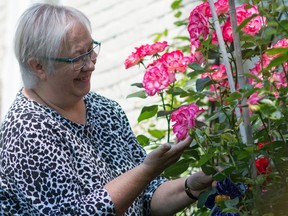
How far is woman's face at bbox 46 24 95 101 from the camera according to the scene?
10.4 feet

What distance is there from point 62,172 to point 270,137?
2.33 ft

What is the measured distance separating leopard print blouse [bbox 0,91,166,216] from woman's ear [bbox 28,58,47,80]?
0.10 metres

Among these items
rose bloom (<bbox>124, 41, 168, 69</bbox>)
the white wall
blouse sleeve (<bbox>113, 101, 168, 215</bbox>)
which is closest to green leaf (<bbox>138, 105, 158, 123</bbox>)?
blouse sleeve (<bbox>113, 101, 168, 215</bbox>)

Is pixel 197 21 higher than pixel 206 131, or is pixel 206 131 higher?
pixel 197 21

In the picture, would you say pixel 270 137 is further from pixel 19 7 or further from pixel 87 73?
pixel 19 7

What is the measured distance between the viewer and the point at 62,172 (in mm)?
3072

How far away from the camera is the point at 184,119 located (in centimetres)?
283

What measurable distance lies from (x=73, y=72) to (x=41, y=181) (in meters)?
0.40

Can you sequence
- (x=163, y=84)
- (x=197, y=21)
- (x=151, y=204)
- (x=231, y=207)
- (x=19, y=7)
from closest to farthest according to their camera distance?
1. (x=231, y=207)
2. (x=197, y=21)
3. (x=163, y=84)
4. (x=151, y=204)
5. (x=19, y=7)

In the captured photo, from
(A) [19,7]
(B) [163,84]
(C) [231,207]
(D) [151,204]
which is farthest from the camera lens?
(A) [19,7]

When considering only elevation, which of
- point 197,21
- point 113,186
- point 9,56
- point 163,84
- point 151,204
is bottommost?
point 9,56

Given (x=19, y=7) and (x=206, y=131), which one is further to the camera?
(x=19, y=7)

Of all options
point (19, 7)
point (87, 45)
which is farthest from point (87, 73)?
point (19, 7)

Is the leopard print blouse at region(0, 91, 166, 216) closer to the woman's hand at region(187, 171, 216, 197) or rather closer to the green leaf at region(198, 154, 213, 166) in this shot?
the woman's hand at region(187, 171, 216, 197)
